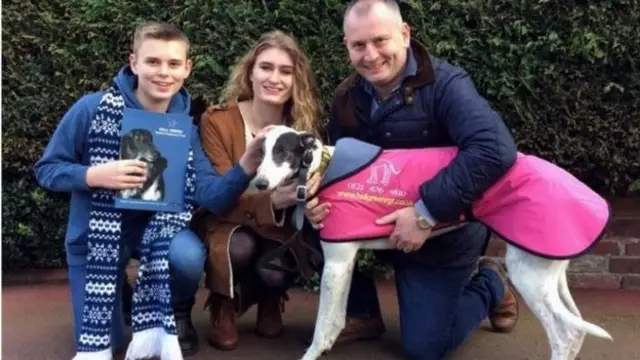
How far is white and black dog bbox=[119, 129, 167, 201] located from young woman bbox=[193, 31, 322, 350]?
0.33 m

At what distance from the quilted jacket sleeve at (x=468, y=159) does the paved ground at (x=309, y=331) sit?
1031 millimetres

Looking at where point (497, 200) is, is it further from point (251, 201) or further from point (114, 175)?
point (114, 175)

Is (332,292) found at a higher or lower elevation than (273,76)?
lower

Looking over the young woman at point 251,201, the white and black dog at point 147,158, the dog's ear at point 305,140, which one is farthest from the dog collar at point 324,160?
the white and black dog at point 147,158

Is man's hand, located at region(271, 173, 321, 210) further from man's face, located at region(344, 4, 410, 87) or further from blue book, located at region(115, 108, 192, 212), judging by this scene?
man's face, located at region(344, 4, 410, 87)

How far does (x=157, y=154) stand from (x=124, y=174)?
0.76ft

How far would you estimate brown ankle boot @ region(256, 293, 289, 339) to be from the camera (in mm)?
4512

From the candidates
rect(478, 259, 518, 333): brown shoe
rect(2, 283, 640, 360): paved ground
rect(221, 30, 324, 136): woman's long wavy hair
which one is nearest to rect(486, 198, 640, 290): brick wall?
rect(2, 283, 640, 360): paved ground

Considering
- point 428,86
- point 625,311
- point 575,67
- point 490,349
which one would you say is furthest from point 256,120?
point 625,311

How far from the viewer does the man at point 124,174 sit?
153 inches

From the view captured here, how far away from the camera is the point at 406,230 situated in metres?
3.78

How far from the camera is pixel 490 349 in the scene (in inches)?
172

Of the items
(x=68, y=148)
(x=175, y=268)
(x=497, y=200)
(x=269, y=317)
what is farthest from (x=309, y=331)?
(x=68, y=148)

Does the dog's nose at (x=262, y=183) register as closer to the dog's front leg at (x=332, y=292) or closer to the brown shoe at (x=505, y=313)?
the dog's front leg at (x=332, y=292)
